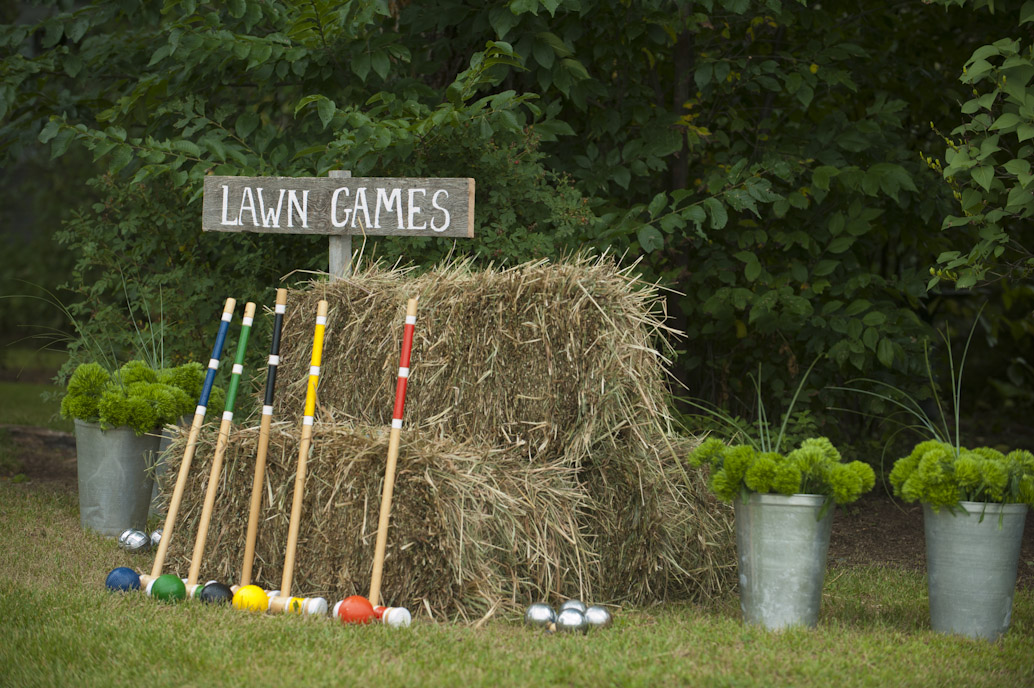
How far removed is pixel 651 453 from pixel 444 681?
1597 millimetres

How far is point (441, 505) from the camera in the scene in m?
3.81

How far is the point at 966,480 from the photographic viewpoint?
12.1 feet

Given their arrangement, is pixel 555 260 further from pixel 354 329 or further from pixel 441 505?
pixel 441 505

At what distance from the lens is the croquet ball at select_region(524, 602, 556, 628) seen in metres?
3.73

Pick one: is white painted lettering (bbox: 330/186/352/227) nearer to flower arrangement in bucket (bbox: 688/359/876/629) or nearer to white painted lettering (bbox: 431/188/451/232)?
white painted lettering (bbox: 431/188/451/232)

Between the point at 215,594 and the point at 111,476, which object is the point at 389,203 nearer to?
the point at 111,476

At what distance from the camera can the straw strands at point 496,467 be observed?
12.8 ft

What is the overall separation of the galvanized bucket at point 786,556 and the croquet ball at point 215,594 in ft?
6.75

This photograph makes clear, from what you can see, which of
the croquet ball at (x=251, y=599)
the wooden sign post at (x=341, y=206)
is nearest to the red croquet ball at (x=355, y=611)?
the croquet ball at (x=251, y=599)

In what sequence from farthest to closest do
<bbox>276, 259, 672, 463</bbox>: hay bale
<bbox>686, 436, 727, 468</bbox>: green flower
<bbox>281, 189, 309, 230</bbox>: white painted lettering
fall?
<bbox>281, 189, 309, 230</bbox>: white painted lettering < <bbox>276, 259, 672, 463</bbox>: hay bale < <bbox>686, 436, 727, 468</bbox>: green flower

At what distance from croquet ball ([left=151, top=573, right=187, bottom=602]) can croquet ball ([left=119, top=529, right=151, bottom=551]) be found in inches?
39.7

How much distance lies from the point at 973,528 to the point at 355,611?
234 centimetres

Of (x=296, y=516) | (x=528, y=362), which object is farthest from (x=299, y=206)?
(x=296, y=516)

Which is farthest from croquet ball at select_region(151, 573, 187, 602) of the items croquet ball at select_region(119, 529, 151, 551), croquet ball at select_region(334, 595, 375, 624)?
croquet ball at select_region(119, 529, 151, 551)
